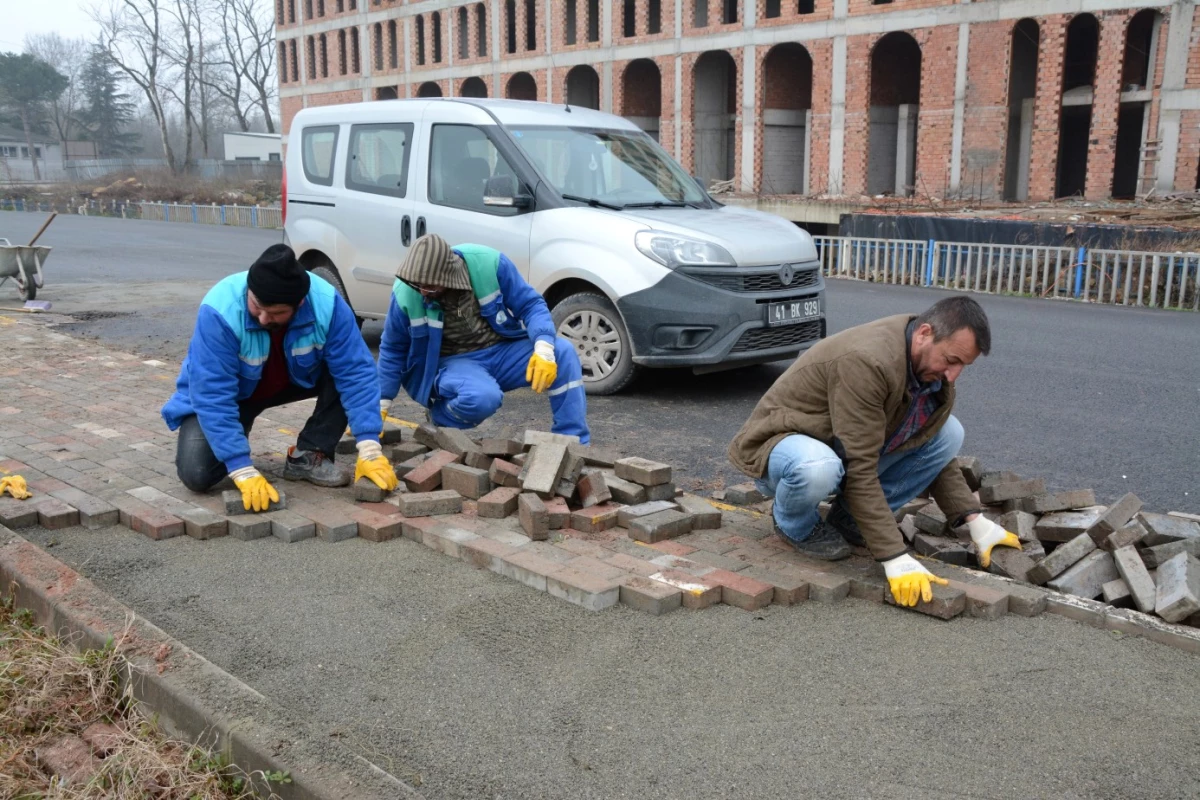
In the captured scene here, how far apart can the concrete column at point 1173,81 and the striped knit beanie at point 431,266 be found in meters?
26.2

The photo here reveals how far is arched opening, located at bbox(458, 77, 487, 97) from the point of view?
45312mm

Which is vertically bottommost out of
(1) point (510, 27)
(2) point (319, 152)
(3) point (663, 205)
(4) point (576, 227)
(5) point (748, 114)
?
(4) point (576, 227)

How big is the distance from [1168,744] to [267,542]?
3523 millimetres

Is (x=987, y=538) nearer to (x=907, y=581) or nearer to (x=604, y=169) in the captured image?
(x=907, y=581)

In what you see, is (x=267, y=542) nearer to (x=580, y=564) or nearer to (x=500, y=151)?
(x=580, y=564)

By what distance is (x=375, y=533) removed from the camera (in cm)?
455

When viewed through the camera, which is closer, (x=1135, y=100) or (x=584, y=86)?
(x=1135, y=100)

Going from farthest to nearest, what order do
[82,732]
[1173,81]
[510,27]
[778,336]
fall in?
[510,27], [1173,81], [778,336], [82,732]

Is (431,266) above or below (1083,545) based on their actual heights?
above

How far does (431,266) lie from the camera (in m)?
5.44

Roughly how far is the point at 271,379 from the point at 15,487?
1300 millimetres

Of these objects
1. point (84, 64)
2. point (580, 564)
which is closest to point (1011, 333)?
point (580, 564)

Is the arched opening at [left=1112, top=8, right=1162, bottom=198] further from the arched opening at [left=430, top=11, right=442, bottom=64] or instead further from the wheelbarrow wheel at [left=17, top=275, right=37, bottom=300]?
the arched opening at [left=430, top=11, right=442, bottom=64]

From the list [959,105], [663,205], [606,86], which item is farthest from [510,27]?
[663,205]
